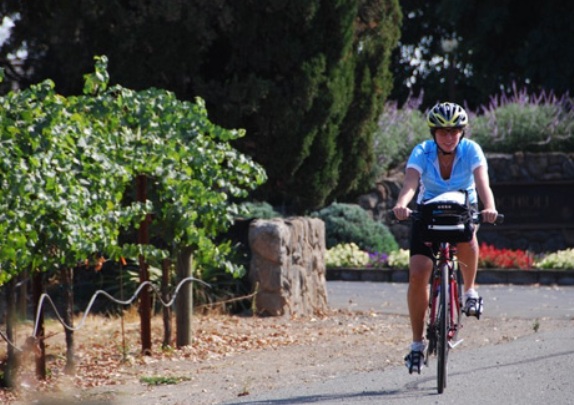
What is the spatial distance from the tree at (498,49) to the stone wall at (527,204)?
455 cm

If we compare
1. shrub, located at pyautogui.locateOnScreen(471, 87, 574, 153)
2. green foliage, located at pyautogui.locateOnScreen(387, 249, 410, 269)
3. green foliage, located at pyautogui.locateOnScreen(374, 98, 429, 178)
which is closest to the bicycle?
green foliage, located at pyautogui.locateOnScreen(387, 249, 410, 269)

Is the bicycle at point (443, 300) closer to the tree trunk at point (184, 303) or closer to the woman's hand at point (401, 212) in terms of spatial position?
the woman's hand at point (401, 212)

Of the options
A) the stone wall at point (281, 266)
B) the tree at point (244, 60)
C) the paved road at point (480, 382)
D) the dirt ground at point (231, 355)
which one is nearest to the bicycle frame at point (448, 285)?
the paved road at point (480, 382)

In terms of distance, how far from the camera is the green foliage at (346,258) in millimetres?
19531

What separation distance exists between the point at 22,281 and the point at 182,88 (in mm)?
6531

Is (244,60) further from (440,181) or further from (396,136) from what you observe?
(396,136)

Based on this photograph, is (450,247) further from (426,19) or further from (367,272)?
(426,19)

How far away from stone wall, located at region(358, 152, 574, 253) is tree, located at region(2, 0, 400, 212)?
5.81m

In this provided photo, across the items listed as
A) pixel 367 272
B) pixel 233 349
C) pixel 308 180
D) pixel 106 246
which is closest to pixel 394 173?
pixel 367 272

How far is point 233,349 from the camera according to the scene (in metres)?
10.7

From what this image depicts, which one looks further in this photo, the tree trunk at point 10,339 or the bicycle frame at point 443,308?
the tree trunk at point 10,339

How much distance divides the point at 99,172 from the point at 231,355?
2.41 metres

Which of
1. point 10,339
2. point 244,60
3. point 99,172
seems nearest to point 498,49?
point 244,60

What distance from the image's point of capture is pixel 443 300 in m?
7.50
